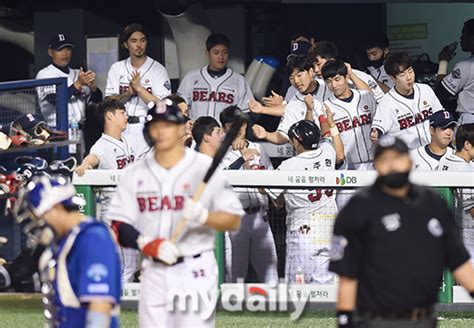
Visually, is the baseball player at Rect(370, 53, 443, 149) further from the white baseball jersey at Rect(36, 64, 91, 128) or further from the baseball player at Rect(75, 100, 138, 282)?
the white baseball jersey at Rect(36, 64, 91, 128)

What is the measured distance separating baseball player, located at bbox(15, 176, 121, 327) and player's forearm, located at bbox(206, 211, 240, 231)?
87cm

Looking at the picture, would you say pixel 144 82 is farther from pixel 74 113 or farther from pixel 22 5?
pixel 22 5

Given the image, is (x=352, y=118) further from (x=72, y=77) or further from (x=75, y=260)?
(x=75, y=260)

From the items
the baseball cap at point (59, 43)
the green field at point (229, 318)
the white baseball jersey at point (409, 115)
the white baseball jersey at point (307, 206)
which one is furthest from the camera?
the baseball cap at point (59, 43)

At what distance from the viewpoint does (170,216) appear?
24.1ft

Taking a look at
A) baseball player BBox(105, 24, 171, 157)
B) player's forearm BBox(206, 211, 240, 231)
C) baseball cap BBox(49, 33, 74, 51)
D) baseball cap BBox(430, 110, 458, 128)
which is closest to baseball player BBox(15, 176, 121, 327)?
player's forearm BBox(206, 211, 240, 231)

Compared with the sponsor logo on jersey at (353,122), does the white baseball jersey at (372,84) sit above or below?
above

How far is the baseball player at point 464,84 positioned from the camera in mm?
12594

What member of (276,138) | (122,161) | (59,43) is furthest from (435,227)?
(59,43)

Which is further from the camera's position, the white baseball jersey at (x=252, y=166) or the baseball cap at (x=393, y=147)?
the white baseball jersey at (x=252, y=166)

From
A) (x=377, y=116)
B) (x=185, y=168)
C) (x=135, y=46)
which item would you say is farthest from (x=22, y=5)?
(x=185, y=168)

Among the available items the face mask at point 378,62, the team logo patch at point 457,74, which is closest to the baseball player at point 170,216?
the team logo patch at point 457,74

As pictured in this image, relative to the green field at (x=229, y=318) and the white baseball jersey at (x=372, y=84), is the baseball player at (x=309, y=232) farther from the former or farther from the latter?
the white baseball jersey at (x=372, y=84)

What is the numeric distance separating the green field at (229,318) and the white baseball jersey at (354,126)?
1.58 meters
